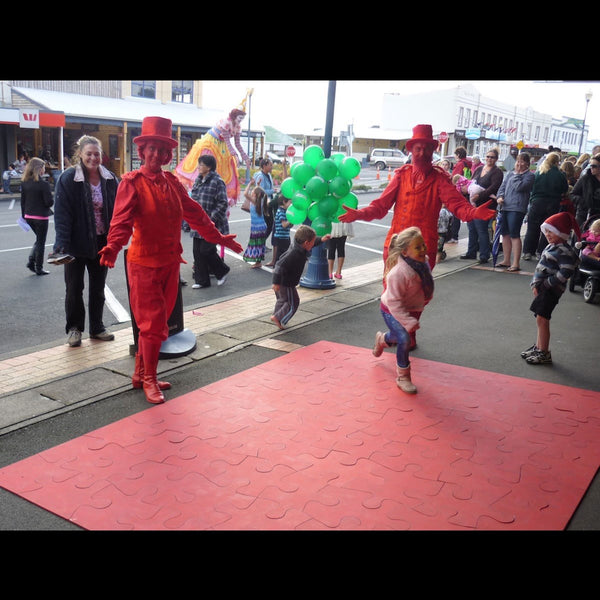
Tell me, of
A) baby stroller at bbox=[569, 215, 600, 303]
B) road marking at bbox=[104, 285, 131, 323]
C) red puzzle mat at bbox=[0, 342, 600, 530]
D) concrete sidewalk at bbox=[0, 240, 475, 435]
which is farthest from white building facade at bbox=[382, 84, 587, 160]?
red puzzle mat at bbox=[0, 342, 600, 530]

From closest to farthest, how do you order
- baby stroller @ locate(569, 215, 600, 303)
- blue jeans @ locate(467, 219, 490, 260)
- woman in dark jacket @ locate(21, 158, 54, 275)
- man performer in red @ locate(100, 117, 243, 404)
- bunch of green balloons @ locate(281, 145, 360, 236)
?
man performer in red @ locate(100, 117, 243, 404) < bunch of green balloons @ locate(281, 145, 360, 236) < baby stroller @ locate(569, 215, 600, 303) < woman in dark jacket @ locate(21, 158, 54, 275) < blue jeans @ locate(467, 219, 490, 260)

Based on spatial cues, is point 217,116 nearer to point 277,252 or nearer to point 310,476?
point 277,252

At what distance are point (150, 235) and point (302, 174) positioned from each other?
154 inches

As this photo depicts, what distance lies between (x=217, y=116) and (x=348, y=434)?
30.3m

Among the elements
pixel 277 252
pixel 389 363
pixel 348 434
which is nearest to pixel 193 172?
pixel 277 252

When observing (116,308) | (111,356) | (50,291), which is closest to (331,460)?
(111,356)

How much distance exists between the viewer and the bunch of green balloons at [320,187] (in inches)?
333

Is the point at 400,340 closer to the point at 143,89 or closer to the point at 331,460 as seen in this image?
the point at 331,460

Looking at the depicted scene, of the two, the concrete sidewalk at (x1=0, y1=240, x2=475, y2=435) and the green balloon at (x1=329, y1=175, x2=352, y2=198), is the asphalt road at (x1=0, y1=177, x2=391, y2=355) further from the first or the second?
the green balloon at (x1=329, y1=175, x2=352, y2=198)

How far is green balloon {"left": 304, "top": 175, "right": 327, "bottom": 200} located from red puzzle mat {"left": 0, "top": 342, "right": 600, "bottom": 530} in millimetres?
3380

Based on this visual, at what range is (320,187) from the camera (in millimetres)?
8391

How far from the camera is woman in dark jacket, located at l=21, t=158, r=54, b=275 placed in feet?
31.2

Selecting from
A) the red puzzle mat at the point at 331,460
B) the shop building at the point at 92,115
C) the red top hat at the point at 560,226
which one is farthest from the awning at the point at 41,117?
the red top hat at the point at 560,226
